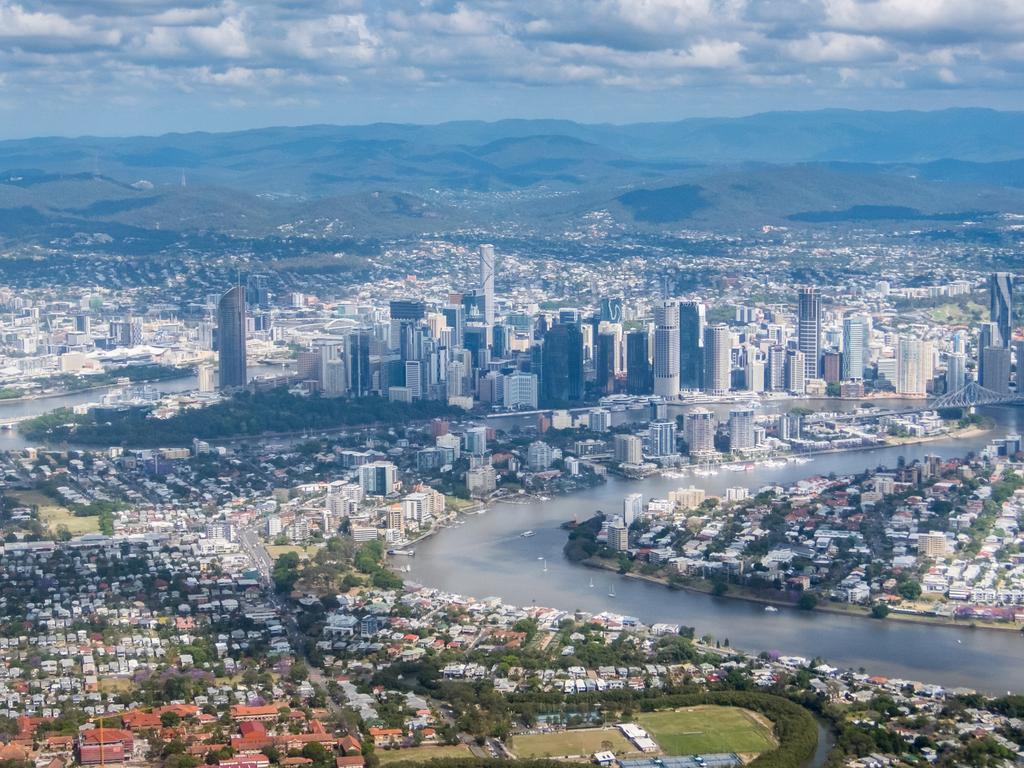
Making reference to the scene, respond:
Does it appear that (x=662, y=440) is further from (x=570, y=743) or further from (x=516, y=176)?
(x=516, y=176)

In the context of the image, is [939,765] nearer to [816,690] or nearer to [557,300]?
[816,690]

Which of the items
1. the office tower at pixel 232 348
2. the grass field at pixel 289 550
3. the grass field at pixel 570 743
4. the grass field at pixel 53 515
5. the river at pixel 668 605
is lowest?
the grass field at pixel 570 743

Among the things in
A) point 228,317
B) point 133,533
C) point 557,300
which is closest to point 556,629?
point 133,533

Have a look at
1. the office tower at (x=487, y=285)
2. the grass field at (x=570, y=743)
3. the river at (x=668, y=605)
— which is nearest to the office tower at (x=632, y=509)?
the river at (x=668, y=605)

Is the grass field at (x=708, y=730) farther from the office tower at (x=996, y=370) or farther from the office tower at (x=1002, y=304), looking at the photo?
the office tower at (x=1002, y=304)

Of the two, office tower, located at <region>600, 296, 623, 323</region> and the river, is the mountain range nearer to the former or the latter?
office tower, located at <region>600, 296, 623, 323</region>

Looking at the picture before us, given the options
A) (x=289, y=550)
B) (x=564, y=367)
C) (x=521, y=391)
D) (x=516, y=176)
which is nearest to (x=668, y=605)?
(x=289, y=550)

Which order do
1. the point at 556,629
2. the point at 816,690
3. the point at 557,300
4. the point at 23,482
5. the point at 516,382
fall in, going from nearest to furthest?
1. the point at 816,690
2. the point at 556,629
3. the point at 23,482
4. the point at 516,382
5. the point at 557,300
